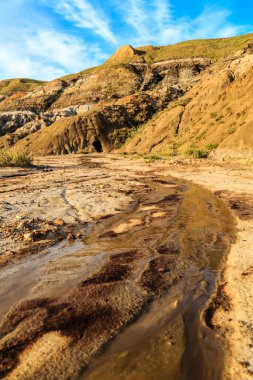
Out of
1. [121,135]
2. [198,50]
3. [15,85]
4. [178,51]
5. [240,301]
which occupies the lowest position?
[240,301]

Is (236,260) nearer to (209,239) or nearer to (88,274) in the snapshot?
(209,239)

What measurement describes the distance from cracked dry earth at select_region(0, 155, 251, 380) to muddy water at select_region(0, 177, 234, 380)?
0.5 inches

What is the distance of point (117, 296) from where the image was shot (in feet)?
14.2

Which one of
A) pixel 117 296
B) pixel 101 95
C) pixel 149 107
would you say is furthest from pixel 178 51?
→ pixel 117 296

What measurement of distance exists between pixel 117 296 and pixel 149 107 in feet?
205

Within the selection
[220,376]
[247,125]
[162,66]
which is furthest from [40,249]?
[162,66]

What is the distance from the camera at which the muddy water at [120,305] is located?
2982 millimetres

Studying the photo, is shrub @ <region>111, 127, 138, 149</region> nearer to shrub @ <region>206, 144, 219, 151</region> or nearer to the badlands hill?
the badlands hill

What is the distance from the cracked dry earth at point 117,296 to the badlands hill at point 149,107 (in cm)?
1740

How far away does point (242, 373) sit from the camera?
279 cm

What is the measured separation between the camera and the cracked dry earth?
3.01 metres

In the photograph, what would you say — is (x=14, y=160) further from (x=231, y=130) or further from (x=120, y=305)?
(x=120, y=305)

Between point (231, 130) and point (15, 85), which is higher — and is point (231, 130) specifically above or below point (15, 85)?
below

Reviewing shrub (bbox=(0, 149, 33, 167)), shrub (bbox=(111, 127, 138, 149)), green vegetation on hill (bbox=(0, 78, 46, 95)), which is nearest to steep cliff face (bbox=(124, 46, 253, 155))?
shrub (bbox=(111, 127, 138, 149))
